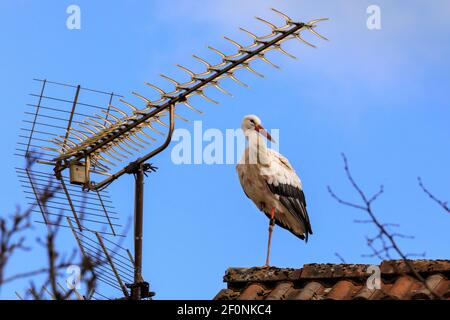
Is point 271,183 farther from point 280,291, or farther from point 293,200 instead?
point 280,291

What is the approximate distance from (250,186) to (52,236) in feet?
26.9

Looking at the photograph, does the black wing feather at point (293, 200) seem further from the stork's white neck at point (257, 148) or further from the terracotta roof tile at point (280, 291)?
the terracotta roof tile at point (280, 291)

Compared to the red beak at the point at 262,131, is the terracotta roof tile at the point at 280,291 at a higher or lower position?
lower

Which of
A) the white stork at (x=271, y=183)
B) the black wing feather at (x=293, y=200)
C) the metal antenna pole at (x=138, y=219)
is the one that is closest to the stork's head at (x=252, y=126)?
the white stork at (x=271, y=183)

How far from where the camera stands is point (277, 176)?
533 inches

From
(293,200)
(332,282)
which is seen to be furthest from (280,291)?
(293,200)

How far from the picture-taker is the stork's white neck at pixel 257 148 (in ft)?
43.8

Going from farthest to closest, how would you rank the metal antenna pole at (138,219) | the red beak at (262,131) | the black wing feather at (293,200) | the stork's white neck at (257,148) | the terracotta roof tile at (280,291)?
the black wing feather at (293,200)
the stork's white neck at (257,148)
the red beak at (262,131)
the metal antenna pole at (138,219)
the terracotta roof tile at (280,291)

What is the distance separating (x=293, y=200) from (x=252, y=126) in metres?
1.16

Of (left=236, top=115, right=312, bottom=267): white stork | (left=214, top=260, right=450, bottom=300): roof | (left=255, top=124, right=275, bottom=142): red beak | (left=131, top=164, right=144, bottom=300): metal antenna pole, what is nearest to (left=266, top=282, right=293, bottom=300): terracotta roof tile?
(left=214, top=260, right=450, bottom=300): roof

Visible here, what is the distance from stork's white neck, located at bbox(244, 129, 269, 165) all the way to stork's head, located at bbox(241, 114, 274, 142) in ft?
0.08

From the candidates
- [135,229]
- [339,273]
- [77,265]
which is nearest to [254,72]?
[135,229]
